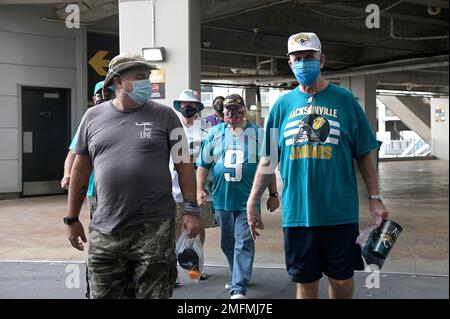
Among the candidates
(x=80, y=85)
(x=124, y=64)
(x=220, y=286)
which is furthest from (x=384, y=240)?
(x=80, y=85)

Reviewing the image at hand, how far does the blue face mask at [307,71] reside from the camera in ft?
12.8

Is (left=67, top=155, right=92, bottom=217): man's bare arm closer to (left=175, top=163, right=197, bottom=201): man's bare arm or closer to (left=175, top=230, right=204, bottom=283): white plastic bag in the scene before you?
(left=175, top=163, right=197, bottom=201): man's bare arm

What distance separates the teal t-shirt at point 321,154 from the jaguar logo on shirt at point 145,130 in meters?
0.89

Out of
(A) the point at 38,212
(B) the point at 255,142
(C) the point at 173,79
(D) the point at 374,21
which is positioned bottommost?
(A) the point at 38,212

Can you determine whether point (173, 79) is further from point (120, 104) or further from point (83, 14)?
point (83, 14)

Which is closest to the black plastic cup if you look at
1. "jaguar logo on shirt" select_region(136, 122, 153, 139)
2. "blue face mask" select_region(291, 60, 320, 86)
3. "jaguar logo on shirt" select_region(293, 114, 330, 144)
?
"jaguar logo on shirt" select_region(293, 114, 330, 144)

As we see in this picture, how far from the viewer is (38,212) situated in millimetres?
11789

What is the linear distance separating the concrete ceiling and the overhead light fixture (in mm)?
3376

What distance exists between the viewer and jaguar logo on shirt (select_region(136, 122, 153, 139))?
374 cm

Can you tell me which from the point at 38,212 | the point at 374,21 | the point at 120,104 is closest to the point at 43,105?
the point at 38,212

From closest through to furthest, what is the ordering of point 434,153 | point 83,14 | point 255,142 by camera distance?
point 255,142 < point 83,14 < point 434,153

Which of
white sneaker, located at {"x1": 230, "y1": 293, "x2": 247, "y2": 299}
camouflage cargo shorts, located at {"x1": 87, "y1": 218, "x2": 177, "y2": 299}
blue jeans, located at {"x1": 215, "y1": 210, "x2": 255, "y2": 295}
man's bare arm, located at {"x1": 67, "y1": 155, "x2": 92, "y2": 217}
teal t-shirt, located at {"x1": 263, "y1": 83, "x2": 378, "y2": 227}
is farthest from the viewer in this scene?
blue jeans, located at {"x1": 215, "y1": 210, "x2": 255, "y2": 295}

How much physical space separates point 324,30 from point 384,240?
42.2ft
